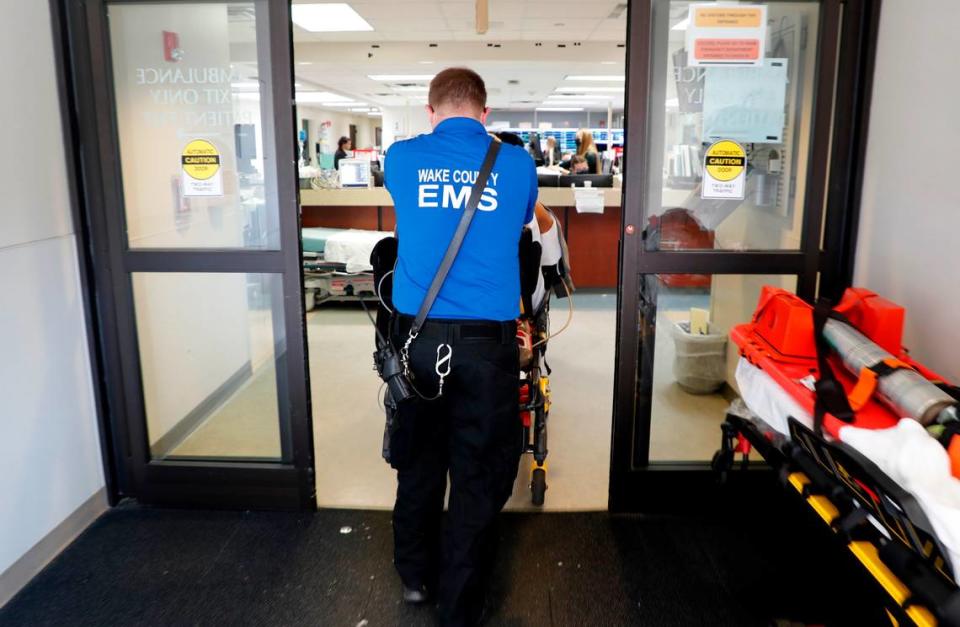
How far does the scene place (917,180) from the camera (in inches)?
93.4

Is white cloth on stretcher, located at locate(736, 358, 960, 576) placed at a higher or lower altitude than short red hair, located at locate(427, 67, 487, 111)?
lower

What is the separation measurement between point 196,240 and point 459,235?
51.8 inches

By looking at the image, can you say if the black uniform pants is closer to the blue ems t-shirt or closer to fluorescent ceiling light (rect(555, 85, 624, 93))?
the blue ems t-shirt

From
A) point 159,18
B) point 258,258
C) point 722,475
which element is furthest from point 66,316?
point 722,475

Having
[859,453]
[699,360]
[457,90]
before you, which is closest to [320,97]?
[699,360]

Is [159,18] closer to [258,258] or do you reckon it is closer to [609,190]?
[258,258]

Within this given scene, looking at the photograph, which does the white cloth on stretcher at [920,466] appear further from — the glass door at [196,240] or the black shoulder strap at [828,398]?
the glass door at [196,240]

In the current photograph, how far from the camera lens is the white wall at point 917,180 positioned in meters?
2.20

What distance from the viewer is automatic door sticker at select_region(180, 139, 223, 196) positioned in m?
2.74

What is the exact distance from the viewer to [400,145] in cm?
210

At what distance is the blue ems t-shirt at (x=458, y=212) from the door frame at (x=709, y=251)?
0.72 m

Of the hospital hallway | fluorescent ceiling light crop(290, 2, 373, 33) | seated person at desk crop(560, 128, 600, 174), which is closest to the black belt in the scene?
the hospital hallway

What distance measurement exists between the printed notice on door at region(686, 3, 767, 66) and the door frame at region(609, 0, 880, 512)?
6.5 inches

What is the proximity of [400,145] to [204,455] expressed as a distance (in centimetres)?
171
